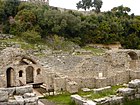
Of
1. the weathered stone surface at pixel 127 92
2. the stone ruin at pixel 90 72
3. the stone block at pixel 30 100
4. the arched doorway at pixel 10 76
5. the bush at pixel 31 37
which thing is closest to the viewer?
the stone block at pixel 30 100

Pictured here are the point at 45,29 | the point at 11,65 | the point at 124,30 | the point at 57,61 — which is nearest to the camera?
the point at 11,65

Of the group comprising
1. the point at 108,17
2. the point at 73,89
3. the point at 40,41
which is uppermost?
the point at 108,17

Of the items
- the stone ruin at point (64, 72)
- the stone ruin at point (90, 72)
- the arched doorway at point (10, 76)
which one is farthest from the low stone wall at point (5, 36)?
the arched doorway at point (10, 76)

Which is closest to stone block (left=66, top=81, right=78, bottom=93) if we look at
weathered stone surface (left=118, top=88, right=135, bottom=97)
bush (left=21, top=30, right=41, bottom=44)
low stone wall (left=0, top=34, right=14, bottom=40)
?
weathered stone surface (left=118, top=88, right=135, bottom=97)

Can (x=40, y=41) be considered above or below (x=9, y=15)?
below

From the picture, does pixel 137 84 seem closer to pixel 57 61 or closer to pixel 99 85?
pixel 99 85

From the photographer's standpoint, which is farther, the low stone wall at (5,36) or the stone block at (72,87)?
the low stone wall at (5,36)

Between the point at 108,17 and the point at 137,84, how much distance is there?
47.8 m

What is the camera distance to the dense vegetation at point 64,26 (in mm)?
52125

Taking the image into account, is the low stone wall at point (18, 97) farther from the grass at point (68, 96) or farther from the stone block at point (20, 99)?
the grass at point (68, 96)

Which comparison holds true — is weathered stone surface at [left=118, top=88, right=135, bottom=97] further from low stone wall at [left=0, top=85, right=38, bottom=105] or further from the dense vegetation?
the dense vegetation

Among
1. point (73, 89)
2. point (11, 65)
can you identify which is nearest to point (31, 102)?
point (73, 89)

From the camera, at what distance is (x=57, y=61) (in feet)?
96.7

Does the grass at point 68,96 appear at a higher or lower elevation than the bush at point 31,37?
lower
